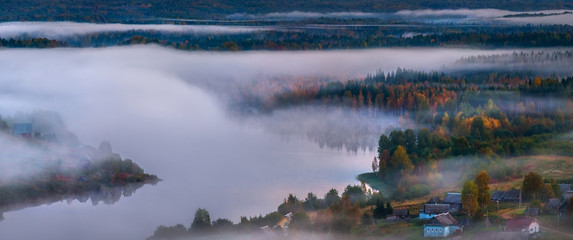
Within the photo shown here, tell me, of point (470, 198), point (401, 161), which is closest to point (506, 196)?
point (470, 198)

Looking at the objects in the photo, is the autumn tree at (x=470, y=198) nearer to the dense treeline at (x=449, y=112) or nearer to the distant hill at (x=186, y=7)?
the dense treeline at (x=449, y=112)

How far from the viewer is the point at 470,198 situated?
595 inches

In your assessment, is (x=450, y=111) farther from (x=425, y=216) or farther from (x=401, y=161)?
(x=425, y=216)

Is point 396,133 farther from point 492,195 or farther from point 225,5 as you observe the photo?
point 225,5

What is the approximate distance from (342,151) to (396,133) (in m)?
1.53

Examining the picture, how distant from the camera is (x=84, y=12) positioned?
109ft

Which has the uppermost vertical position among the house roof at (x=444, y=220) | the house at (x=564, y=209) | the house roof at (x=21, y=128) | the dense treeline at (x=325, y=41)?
the house at (x=564, y=209)

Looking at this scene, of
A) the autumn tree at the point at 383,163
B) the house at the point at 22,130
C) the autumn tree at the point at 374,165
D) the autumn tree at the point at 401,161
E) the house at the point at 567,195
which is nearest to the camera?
the house at the point at 567,195

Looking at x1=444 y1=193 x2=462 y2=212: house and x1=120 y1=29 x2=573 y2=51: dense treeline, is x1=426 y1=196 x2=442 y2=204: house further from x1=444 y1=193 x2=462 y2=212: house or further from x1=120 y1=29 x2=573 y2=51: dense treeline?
x1=120 y1=29 x2=573 y2=51: dense treeline

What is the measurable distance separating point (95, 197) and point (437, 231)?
557 cm

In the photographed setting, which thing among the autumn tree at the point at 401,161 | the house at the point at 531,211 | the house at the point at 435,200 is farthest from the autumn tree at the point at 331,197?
the house at the point at 531,211

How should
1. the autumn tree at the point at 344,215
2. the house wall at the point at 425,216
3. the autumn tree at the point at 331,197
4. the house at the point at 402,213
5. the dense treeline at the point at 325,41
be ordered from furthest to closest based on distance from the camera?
the dense treeline at the point at 325,41, the autumn tree at the point at 331,197, the house at the point at 402,213, the house wall at the point at 425,216, the autumn tree at the point at 344,215

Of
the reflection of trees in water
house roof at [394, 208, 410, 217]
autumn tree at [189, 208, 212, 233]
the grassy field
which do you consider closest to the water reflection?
the reflection of trees in water

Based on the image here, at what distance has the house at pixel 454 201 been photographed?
49.9ft
